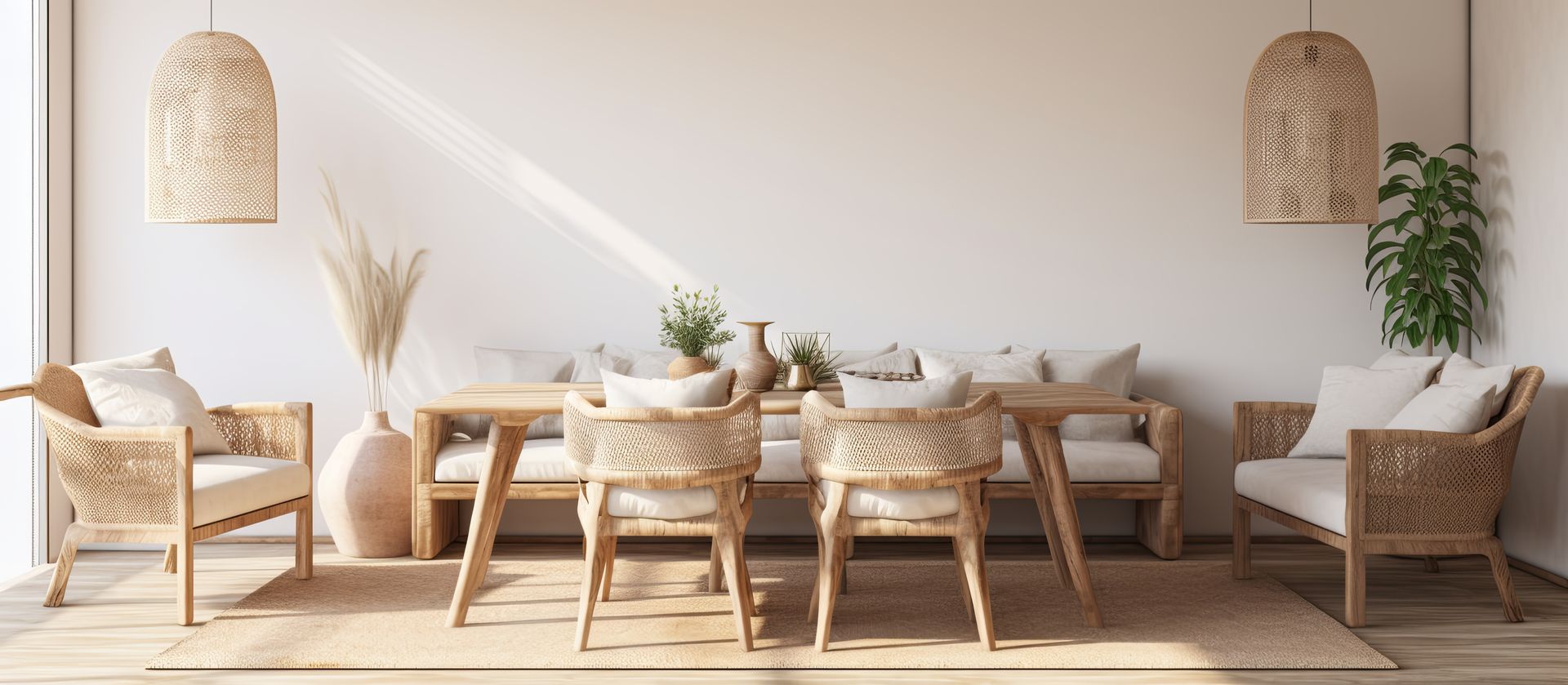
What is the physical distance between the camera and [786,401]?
147 inches

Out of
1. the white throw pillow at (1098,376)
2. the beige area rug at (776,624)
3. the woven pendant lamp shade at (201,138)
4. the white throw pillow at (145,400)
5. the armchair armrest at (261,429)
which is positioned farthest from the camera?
the white throw pillow at (1098,376)

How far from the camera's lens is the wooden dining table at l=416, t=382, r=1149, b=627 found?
3617mm

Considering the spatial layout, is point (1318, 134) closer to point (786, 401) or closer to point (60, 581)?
point (786, 401)

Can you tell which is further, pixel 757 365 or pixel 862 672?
pixel 757 365

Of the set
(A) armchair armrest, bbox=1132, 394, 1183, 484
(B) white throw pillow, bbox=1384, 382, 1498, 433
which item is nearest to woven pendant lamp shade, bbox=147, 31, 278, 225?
(A) armchair armrest, bbox=1132, 394, 1183, 484

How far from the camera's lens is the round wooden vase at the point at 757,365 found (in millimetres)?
4074

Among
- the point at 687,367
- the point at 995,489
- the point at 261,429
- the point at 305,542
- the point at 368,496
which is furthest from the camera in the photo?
the point at 368,496

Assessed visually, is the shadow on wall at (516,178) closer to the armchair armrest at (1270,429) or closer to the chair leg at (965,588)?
the chair leg at (965,588)

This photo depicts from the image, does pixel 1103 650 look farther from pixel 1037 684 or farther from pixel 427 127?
pixel 427 127

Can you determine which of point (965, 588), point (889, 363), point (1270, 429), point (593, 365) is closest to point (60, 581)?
point (593, 365)

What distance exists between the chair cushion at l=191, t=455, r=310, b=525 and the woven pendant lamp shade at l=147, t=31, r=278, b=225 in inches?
41.6

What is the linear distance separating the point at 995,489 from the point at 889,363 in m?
0.82

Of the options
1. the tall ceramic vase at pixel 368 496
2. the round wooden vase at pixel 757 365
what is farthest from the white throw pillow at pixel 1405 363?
the tall ceramic vase at pixel 368 496

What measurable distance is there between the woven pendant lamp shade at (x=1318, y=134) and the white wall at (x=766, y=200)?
28.5 inches
